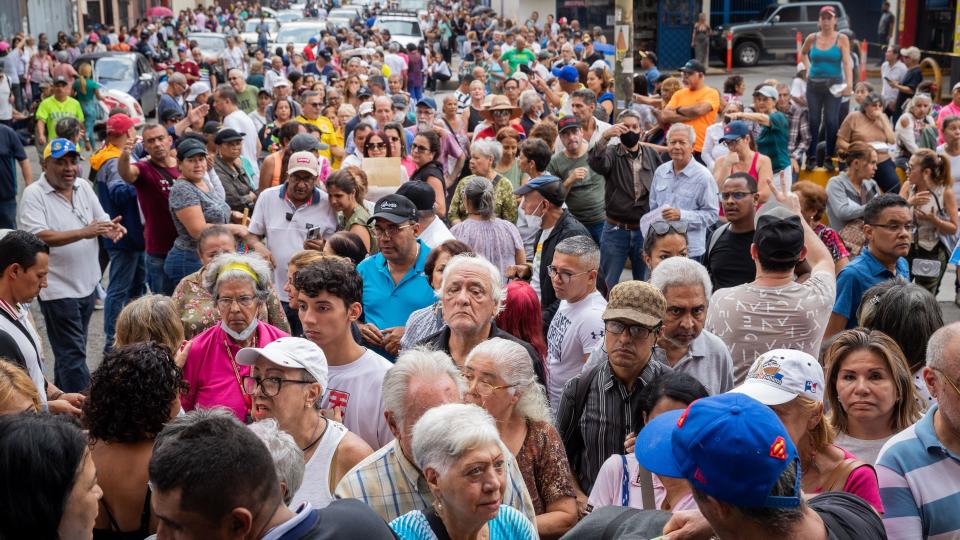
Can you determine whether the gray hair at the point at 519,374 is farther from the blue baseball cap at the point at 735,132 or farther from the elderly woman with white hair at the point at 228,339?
the blue baseball cap at the point at 735,132

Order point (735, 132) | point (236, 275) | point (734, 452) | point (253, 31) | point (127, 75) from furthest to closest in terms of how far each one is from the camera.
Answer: point (253, 31) < point (127, 75) < point (735, 132) < point (236, 275) < point (734, 452)

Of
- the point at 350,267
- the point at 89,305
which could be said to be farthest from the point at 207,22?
the point at 350,267

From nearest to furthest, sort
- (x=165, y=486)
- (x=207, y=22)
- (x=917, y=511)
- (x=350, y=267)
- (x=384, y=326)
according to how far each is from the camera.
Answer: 1. (x=165, y=486)
2. (x=917, y=511)
3. (x=350, y=267)
4. (x=384, y=326)
5. (x=207, y=22)

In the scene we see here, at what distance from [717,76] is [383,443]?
30.1m

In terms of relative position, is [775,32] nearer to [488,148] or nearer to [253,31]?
[253,31]

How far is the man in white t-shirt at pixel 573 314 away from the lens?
544 centimetres

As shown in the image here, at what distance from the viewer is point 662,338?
194 inches

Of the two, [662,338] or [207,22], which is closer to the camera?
[662,338]

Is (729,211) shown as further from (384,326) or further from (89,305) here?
(89,305)

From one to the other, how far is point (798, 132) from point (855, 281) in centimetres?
964

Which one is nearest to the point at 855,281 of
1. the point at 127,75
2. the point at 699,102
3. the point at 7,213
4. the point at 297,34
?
the point at 699,102

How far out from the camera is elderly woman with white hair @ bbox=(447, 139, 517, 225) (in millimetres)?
8195

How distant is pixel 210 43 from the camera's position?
107 feet

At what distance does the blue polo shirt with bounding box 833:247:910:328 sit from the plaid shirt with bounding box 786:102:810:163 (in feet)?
30.0
